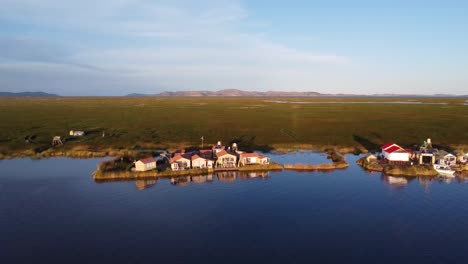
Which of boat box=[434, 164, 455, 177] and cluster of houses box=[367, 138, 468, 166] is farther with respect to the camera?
cluster of houses box=[367, 138, 468, 166]

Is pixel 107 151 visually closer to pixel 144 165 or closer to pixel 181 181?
pixel 144 165

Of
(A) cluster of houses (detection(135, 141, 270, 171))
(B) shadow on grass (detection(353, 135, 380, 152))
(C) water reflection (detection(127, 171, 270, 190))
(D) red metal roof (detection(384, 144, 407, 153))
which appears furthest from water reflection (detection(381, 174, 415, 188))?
(B) shadow on grass (detection(353, 135, 380, 152))

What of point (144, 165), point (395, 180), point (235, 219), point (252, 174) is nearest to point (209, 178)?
point (252, 174)

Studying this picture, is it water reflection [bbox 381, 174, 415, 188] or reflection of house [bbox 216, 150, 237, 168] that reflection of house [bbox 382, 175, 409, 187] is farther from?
reflection of house [bbox 216, 150, 237, 168]

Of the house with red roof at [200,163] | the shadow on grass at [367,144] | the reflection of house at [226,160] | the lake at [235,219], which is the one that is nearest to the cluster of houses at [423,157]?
the lake at [235,219]

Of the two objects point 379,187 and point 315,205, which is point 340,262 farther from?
point 379,187

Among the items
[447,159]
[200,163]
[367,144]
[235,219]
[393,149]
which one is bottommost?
[235,219]

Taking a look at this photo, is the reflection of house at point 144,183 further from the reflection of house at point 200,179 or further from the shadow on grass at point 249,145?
the shadow on grass at point 249,145
